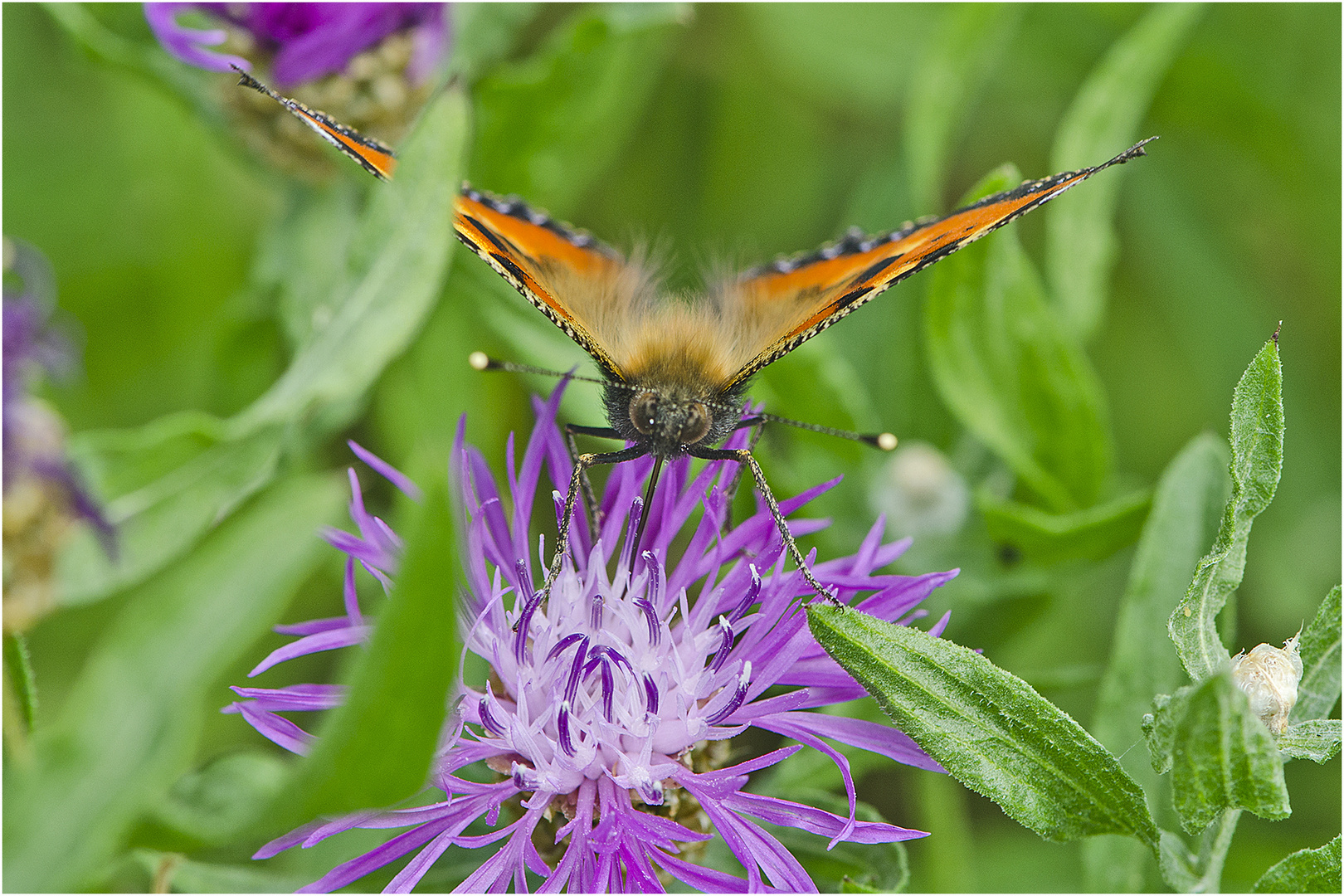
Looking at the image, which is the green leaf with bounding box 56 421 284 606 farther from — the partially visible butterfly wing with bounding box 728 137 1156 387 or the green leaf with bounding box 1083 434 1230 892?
the green leaf with bounding box 1083 434 1230 892

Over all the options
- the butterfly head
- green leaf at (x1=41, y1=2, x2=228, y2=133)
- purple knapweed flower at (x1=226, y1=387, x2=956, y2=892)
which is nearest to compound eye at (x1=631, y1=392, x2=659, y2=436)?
the butterfly head

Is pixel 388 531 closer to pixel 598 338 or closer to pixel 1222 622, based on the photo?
pixel 598 338

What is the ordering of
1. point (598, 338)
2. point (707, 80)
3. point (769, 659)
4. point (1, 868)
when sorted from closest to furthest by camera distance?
point (1, 868)
point (769, 659)
point (598, 338)
point (707, 80)

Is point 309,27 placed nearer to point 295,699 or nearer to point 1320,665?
point 295,699

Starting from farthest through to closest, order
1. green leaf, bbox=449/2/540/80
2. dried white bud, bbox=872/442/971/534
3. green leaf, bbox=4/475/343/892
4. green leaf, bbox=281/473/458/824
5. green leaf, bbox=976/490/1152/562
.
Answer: green leaf, bbox=449/2/540/80 < dried white bud, bbox=872/442/971/534 < green leaf, bbox=976/490/1152/562 < green leaf, bbox=4/475/343/892 < green leaf, bbox=281/473/458/824

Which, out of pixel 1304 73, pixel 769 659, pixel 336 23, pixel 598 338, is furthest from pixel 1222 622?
pixel 1304 73

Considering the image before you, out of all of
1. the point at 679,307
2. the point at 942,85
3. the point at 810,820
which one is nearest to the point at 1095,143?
the point at 942,85
